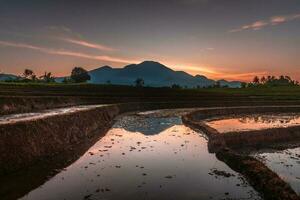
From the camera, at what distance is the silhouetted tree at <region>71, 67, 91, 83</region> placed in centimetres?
17925

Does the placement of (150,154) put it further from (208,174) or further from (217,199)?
(217,199)

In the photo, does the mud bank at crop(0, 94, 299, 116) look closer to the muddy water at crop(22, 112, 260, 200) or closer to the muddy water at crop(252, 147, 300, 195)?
the muddy water at crop(22, 112, 260, 200)

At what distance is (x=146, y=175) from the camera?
69.4ft

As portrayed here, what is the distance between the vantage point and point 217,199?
55.8 feet

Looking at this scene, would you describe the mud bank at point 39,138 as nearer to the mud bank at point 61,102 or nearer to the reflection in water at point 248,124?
the mud bank at point 61,102

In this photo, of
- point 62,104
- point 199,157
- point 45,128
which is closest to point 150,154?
point 199,157

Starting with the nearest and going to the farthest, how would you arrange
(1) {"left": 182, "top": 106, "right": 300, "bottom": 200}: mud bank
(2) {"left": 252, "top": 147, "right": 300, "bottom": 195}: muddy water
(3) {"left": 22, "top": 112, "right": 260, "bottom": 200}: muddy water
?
(1) {"left": 182, "top": 106, "right": 300, "bottom": 200}: mud bank < (3) {"left": 22, "top": 112, "right": 260, "bottom": 200}: muddy water < (2) {"left": 252, "top": 147, "right": 300, "bottom": 195}: muddy water

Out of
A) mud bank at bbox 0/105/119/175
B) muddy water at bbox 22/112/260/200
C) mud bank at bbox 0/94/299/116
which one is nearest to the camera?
muddy water at bbox 22/112/260/200

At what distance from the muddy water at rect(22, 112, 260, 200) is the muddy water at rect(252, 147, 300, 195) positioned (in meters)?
2.75

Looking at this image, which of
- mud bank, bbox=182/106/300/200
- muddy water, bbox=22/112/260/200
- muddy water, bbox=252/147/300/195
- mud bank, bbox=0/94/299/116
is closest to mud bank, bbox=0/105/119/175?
muddy water, bbox=22/112/260/200

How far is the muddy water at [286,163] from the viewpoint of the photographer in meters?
20.7

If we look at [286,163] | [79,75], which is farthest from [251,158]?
[79,75]

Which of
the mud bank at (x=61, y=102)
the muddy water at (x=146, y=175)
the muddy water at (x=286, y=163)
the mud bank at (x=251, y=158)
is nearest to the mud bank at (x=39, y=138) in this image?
the muddy water at (x=146, y=175)

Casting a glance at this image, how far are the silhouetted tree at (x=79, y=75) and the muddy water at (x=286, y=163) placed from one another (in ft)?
511
